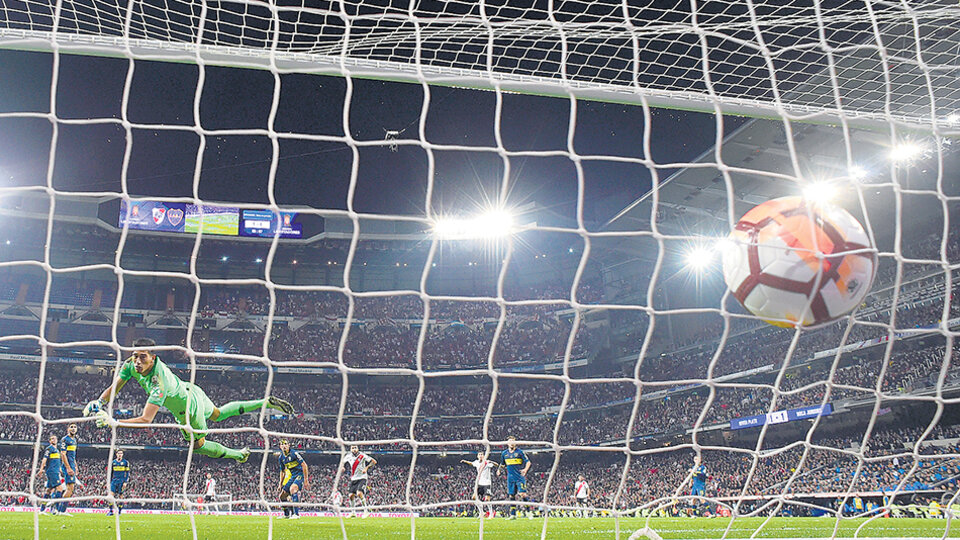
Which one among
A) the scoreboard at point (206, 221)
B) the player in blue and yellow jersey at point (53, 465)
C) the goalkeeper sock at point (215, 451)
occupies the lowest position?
the player in blue and yellow jersey at point (53, 465)

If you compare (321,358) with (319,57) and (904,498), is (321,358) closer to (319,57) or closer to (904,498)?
(904,498)

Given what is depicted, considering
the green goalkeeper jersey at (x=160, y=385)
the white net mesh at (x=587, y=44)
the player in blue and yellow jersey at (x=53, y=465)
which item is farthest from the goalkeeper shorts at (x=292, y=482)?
the white net mesh at (x=587, y=44)

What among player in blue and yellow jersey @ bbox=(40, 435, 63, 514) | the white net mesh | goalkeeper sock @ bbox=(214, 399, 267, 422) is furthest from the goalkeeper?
player in blue and yellow jersey @ bbox=(40, 435, 63, 514)

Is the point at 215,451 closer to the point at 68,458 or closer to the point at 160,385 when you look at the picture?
the point at 160,385

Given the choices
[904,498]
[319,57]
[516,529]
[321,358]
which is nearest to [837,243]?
[319,57]

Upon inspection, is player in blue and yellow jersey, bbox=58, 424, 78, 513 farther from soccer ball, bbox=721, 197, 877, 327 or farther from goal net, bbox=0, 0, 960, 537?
soccer ball, bbox=721, 197, 877, 327

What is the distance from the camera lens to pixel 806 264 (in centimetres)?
314

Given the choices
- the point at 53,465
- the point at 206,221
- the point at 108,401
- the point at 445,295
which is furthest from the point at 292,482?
the point at 206,221

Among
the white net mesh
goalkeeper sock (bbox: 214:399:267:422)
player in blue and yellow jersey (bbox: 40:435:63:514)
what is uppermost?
the white net mesh

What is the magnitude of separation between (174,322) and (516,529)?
24660mm

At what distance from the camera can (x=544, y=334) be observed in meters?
30.5

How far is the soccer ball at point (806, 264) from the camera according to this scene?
10.3 feet

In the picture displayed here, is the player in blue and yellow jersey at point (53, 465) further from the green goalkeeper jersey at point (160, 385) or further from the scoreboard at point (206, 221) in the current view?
the scoreboard at point (206, 221)

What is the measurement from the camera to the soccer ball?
3135mm
